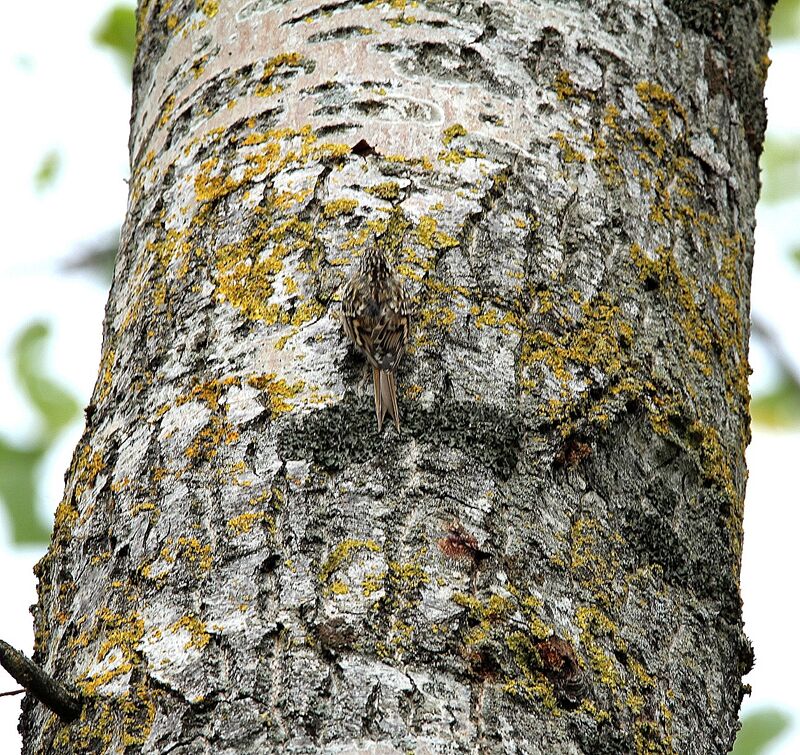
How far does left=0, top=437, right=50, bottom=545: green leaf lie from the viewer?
387cm

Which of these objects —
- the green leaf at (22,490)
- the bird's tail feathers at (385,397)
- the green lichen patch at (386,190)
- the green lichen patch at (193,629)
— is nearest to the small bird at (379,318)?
the bird's tail feathers at (385,397)

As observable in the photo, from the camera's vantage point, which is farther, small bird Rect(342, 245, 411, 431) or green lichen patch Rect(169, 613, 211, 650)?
small bird Rect(342, 245, 411, 431)

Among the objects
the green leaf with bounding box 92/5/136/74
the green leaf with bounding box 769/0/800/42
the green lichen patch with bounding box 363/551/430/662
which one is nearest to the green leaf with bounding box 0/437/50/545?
the green leaf with bounding box 92/5/136/74

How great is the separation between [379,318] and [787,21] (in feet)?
11.9

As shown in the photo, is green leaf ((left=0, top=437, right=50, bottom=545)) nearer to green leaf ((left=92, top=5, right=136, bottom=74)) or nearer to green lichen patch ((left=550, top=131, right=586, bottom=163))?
green leaf ((left=92, top=5, right=136, bottom=74))

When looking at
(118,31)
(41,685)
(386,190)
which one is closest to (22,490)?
(118,31)

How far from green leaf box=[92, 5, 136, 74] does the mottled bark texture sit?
2120mm

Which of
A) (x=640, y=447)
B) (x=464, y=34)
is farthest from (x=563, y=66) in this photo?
(x=640, y=447)

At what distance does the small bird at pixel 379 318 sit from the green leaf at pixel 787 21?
339 centimetres

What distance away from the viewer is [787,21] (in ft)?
16.0

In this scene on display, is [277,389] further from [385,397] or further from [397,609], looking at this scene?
[397,609]

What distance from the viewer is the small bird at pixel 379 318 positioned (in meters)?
1.88

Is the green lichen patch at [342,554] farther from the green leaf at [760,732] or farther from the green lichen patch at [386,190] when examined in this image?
the green leaf at [760,732]

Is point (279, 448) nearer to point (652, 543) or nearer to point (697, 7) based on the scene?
point (652, 543)
